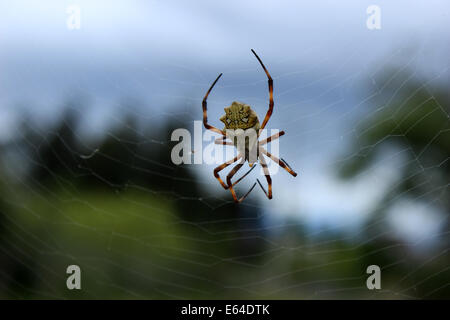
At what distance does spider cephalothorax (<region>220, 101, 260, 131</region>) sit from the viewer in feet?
13.8

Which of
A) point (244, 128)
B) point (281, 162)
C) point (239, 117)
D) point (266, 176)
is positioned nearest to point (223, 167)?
point (266, 176)

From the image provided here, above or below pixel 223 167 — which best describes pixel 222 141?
above

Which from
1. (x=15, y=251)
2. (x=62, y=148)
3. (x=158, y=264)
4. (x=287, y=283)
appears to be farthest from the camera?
(x=62, y=148)

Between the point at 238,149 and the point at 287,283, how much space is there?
22.9ft

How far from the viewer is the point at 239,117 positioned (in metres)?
4.23

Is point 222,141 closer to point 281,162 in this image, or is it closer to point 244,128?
point 244,128

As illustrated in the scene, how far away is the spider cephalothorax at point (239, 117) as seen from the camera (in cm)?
420

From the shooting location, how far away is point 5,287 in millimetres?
10922

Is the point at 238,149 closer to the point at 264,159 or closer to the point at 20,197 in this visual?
the point at 264,159

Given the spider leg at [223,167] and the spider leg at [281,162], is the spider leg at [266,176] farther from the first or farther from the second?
the spider leg at [223,167]

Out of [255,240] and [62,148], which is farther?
[62,148]

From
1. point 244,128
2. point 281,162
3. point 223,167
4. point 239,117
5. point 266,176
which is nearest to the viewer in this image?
point 239,117

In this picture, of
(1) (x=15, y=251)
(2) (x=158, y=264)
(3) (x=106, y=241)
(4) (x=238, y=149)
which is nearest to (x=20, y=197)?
(1) (x=15, y=251)

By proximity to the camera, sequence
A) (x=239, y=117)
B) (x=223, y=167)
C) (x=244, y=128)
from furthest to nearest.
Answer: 1. (x=223, y=167)
2. (x=244, y=128)
3. (x=239, y=117)
